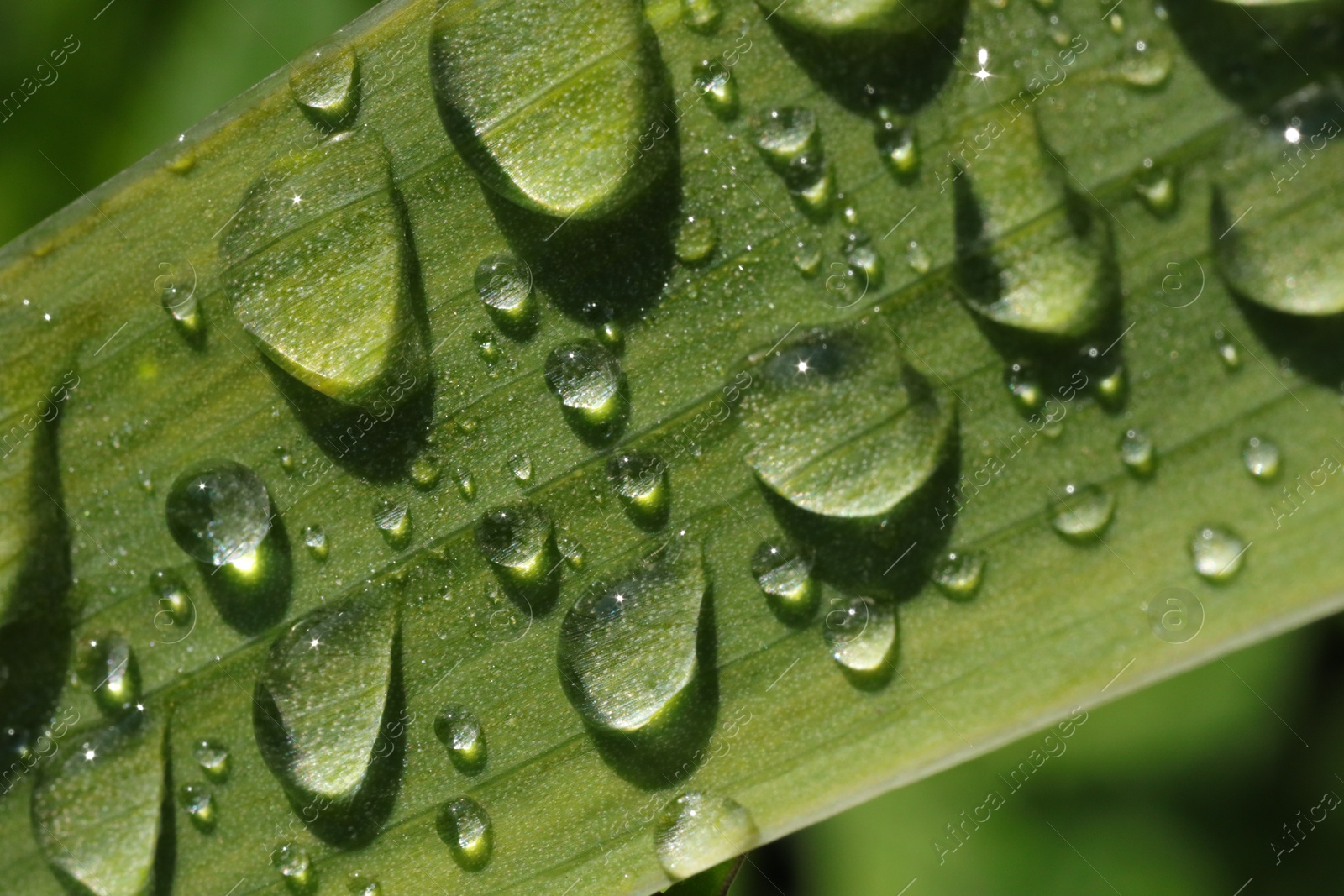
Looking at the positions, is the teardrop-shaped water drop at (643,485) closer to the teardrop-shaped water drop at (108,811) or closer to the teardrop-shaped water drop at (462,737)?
the teardrop-shaped water drop at (462,737)

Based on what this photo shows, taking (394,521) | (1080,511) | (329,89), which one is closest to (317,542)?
(394,521)

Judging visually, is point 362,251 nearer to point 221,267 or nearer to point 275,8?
point 221,267

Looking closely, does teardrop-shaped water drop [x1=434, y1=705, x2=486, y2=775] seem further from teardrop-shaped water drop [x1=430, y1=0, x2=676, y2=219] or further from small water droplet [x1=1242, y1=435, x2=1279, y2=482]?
small water droplet [x1=1242, y1=435, x2=1279, y2=482]

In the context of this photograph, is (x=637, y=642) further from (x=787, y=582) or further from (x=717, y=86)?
(x=717, y=86)

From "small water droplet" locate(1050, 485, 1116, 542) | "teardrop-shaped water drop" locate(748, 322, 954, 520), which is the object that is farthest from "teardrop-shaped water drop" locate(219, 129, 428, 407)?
"small water droplet" locate(1050, 485, 1116, 542)

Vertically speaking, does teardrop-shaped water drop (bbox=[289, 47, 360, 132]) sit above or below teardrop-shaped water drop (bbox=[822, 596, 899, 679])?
above

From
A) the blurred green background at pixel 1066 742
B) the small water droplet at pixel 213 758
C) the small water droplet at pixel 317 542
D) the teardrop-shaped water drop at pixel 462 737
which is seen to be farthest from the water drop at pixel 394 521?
the blurred green background at pixel 1066 742
